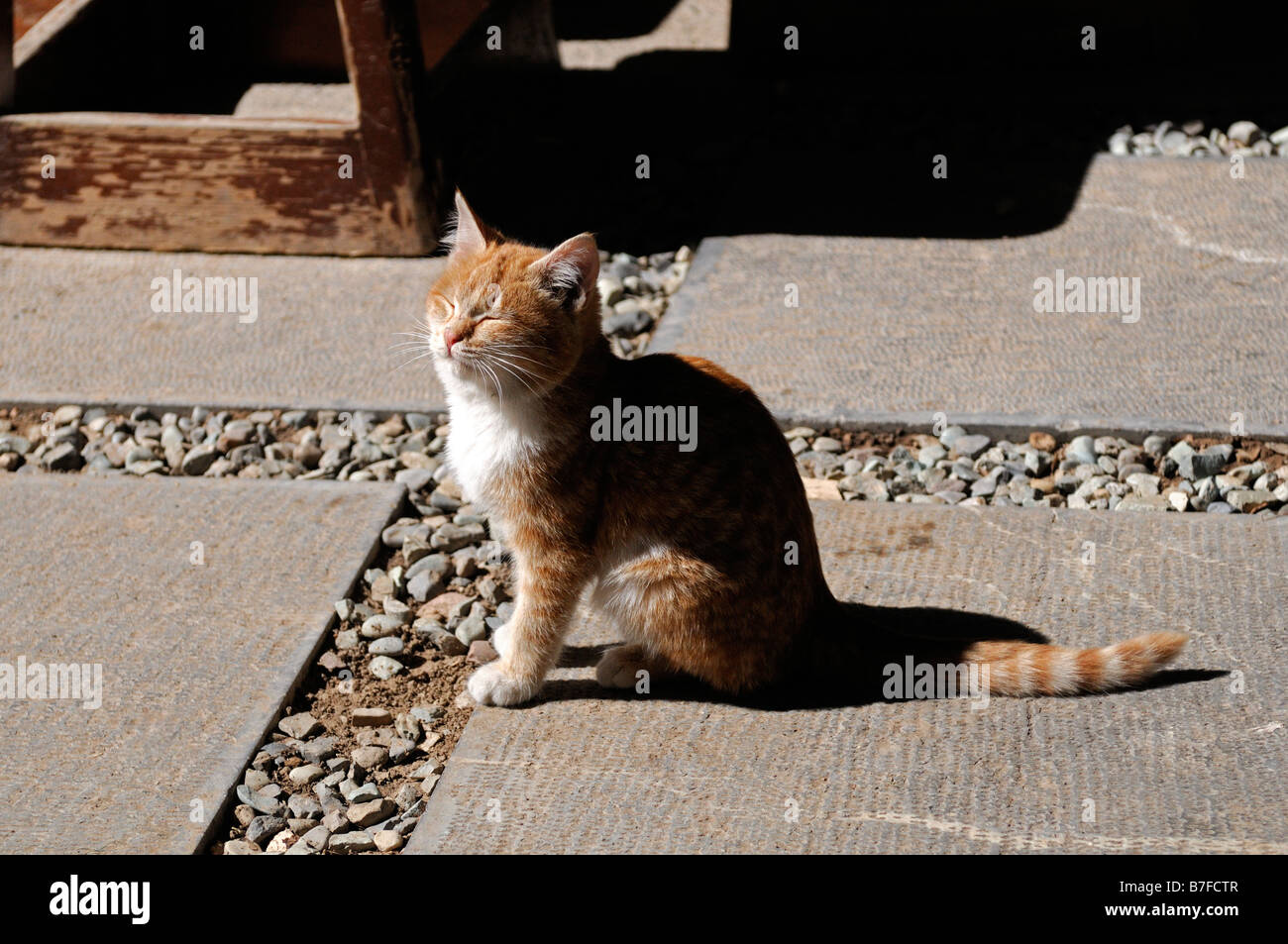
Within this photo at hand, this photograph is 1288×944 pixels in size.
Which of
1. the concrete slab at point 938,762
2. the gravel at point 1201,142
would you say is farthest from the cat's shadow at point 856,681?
the gravel at point 1201,142

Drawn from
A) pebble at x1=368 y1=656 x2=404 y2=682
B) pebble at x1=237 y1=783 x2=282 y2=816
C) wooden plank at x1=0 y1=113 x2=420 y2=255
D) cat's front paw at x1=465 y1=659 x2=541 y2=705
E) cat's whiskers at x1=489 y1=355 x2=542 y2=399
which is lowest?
pebble at x1=237 y1=783 x2=282 y2=816

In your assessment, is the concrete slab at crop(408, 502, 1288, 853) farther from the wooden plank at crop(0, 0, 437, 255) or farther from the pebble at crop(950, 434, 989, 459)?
the wooden plank at crop(0, 0, 437, 255)

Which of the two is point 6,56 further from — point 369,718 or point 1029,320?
point 1029,320

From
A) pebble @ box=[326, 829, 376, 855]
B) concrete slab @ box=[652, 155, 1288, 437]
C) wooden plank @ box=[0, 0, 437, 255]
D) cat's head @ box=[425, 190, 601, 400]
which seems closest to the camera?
pebble @ box=[326, 829, 376, 855]

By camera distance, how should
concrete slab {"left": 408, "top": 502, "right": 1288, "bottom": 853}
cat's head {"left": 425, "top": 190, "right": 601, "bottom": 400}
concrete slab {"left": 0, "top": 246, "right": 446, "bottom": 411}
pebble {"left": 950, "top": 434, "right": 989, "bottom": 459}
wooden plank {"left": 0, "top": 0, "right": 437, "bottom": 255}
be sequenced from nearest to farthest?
concrete slab {"left": 408, "top": 502, "right": 1288, "bottom": 853}
cat's head {"left": 425, "top": 190, "right": 601, "bottom": 400}
pebble {"left": 950, "top": 434, "right": 989, "bottom": 459}
concrete slab {"left": 0, "top": 246, "right": 446, "bottom": 411}
wooden plank {"left": 0, "top": 0, "right": 437, "bottom": 255}

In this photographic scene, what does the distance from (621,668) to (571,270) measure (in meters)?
1.06

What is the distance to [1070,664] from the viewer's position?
3.29 meters

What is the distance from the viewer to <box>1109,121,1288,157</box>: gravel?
6.90 metres

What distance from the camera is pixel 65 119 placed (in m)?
5.98

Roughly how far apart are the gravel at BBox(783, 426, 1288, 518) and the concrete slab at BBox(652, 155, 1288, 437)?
96mm

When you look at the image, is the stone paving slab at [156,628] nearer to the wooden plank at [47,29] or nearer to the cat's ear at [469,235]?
the cat's ear at [469,235]

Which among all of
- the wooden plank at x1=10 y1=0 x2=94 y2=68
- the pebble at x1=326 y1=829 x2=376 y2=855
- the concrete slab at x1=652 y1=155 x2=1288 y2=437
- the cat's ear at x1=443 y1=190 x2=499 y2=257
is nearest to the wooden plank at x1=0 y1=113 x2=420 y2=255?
the wooden plank at x1=10 y1=0 x2=94 y2=68

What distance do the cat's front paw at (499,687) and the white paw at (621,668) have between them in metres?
0.19

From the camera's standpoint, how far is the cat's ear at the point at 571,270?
126 inches
